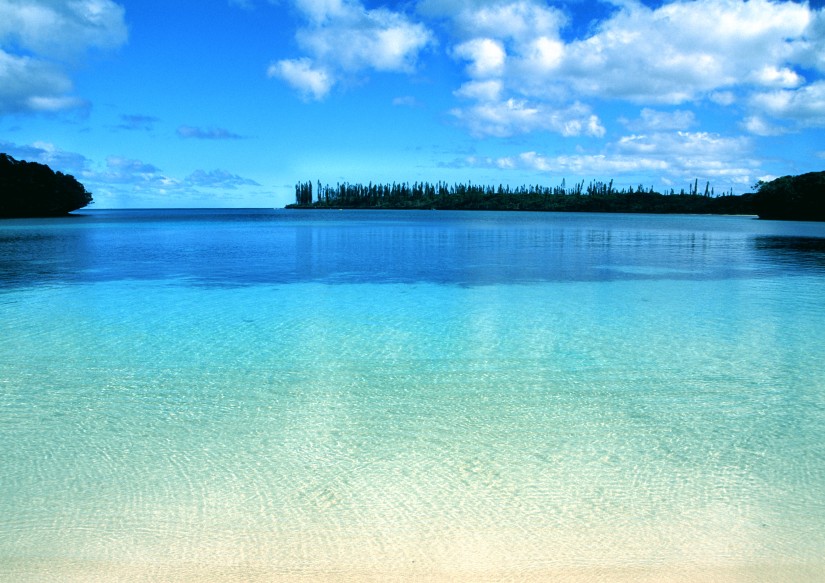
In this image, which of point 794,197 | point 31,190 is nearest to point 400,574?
point 31,190

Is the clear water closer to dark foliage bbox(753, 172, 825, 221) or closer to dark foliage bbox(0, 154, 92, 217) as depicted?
dark foliage bbox(0, 154, 92, 217)

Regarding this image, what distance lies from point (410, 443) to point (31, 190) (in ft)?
337

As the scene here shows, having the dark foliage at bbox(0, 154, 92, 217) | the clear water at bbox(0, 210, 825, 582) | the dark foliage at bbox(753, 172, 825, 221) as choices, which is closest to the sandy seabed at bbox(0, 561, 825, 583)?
the clear water at bbox(0, 210, 825, 582)

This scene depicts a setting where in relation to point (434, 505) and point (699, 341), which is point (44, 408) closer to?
point (434, 505)

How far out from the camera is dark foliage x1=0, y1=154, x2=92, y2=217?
3445 inches

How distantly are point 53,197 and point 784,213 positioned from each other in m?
122

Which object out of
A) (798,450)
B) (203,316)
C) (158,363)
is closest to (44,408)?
(158,363)

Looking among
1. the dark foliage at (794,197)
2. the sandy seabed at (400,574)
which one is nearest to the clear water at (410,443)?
the sandy seabed at (400,574)

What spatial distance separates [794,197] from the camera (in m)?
98.9

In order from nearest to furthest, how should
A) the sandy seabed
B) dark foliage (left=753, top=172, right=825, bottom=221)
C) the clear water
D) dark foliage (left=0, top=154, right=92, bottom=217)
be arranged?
the sandy seabed < the clear water < dark foliage (left=0, top=154, right=92, bottom=217) < dark foliage (left=753, top=172, right=825, bottom=221)

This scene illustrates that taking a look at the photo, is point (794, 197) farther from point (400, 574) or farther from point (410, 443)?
point (400, 574)

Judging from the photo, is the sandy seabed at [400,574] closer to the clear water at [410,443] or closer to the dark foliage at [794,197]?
the clear water at [410,443]

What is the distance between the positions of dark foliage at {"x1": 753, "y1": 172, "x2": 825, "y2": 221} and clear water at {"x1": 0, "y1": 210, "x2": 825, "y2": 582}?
99353mm

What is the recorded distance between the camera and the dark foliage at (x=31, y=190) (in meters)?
87.5
